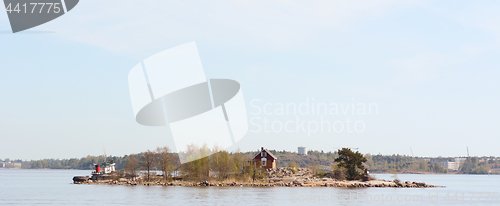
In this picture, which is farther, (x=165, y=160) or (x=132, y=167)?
(x=132, y=167)

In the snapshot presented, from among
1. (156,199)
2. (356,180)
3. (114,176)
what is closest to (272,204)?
(156,199)

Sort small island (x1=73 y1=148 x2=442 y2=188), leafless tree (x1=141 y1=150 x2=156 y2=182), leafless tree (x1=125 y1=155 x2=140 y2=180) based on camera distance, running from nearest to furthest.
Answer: small island (x1=73 y1=148 x2=442 y2=188)
leafless tree (x1=141 y1=150 x2=156 y2=182)
leafless tree (x1=125 y1=155 x2=140 y2=180)

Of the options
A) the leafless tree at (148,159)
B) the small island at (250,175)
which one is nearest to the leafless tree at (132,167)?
the small island at (250,175)

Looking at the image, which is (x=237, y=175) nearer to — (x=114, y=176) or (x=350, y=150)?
(x=350, y=150)

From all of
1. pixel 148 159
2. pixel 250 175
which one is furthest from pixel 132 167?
pixel 250 175

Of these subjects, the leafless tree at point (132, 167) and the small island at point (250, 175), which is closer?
the small island at point (250, 175)

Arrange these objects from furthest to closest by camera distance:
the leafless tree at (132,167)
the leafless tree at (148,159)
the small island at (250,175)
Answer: the leafless tree at (132,167) < the leafless tree at (148,159) < the small island at (250,175)

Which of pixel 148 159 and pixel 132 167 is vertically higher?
pixel 148 159

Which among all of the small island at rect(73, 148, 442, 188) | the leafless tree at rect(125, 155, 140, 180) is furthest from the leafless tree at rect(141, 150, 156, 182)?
the leafless tree at rect(125, 155, 140, 180)

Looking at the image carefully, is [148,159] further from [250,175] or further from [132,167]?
[250,175]

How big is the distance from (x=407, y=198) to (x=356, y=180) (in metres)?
24.7

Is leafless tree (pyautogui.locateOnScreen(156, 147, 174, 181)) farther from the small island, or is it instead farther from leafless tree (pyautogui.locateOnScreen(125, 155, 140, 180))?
leafless tree (pyautogui.locateOnScreen(125, 155, 140, 180))

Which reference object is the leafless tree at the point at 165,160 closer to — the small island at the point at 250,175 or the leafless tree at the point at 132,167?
the small island at the point at 250,175

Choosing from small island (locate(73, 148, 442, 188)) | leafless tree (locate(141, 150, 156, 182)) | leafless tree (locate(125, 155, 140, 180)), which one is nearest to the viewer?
small island (locate(73, 148, 442, 188))
